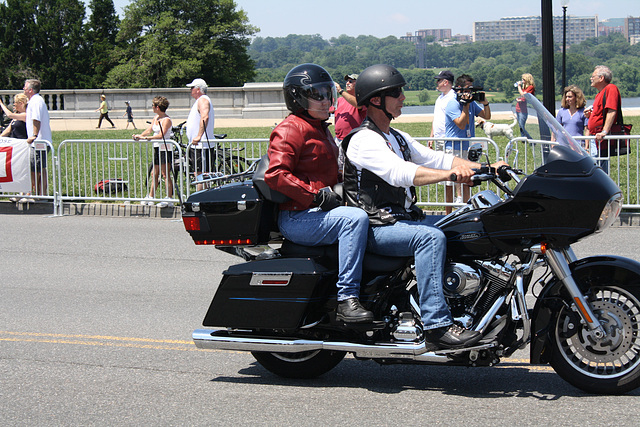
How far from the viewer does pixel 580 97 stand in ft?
42.4

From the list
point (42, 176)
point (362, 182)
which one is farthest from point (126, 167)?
point (362, 182)

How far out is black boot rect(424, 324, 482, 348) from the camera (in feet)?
15.0

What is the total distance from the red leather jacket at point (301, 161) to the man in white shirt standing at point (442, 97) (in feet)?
23.0

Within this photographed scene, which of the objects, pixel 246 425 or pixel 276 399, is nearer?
pixel 246 425

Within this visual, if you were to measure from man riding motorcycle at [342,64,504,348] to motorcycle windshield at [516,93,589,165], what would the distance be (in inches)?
14.8

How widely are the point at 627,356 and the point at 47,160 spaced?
11.0 m

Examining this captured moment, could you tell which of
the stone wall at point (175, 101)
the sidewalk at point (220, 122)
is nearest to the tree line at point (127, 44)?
the stone wall at point (175, 101)

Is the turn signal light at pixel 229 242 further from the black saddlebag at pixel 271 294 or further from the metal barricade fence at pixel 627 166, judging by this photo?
the metal barricade fence at pixel 627 166

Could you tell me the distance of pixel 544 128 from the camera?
486 cm

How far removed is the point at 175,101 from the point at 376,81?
1377 inches

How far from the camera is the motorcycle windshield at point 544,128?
4652 mm

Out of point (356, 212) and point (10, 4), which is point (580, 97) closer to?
point (356, 212)

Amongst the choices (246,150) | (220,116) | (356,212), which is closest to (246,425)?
(356,212)

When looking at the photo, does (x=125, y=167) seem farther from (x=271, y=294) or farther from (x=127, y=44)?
(x=127, y=44)
